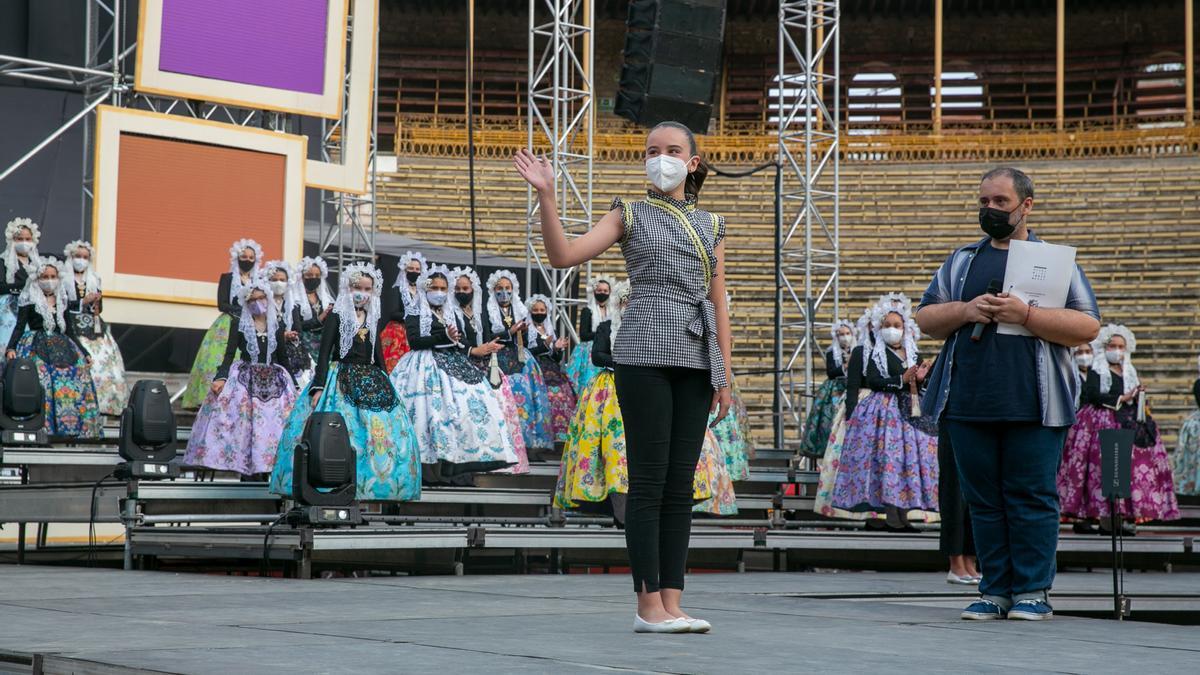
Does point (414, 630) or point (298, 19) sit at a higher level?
point (298, 19)

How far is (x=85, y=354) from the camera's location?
31.1 feet

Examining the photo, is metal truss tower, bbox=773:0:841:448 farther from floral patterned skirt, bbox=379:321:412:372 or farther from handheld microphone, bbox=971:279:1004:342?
handheld microphone, bbox=971:279:1004:342

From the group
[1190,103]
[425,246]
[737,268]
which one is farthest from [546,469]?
[1190,103]

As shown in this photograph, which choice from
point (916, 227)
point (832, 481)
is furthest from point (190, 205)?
point (916, 227)

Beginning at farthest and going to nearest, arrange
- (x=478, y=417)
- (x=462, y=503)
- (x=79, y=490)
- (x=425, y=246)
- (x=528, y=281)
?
(x=425, y=246)
(x=528, y=281)
(x=478, y=417)
(x=462, y=503)
(x=79, y=490)

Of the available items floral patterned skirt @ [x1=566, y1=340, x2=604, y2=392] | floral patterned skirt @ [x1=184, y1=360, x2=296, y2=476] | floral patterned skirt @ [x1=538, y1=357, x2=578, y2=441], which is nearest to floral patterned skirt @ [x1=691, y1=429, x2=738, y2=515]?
floral patterned skirt @ [x1=184, y1=360, x2=296, y2=476]

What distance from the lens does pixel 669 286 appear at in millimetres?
3740

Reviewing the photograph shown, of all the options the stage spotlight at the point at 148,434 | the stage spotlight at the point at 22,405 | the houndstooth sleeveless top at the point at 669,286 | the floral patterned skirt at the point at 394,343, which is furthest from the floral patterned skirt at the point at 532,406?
the houndstooth sleeveless top at the point at 669,286

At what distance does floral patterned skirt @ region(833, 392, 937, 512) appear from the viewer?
9.07 metres

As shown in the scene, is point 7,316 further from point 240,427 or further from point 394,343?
point 394,343

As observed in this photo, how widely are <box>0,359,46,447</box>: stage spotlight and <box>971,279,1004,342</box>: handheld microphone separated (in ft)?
17.3

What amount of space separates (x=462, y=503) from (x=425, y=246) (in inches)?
350

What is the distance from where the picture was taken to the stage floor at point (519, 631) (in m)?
2.85

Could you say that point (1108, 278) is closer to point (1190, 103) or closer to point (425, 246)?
point (1190, 103)
